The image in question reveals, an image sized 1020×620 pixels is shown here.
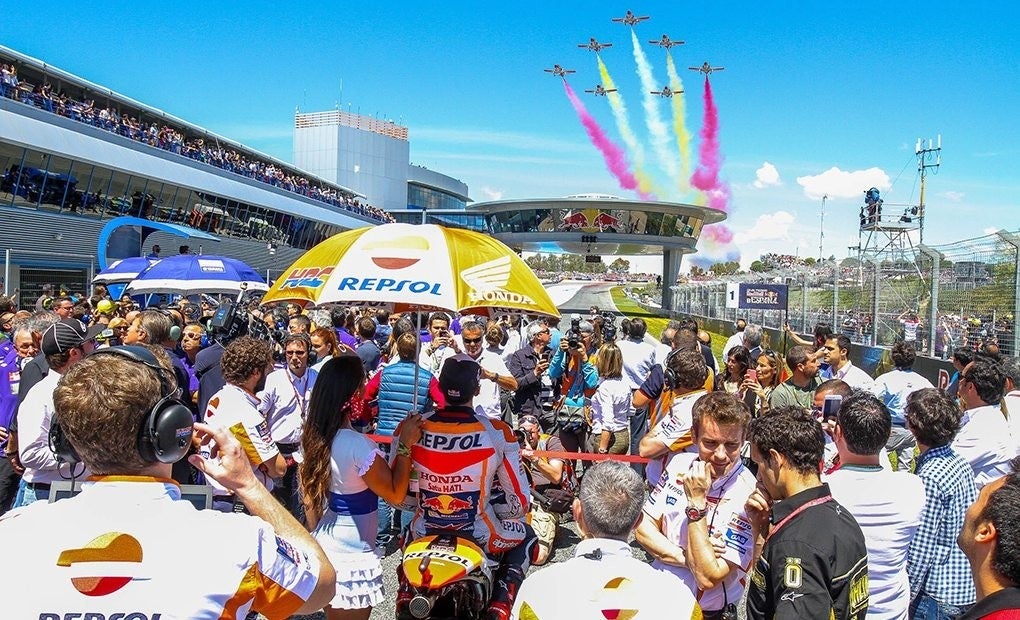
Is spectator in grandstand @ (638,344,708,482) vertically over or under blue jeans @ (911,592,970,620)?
over

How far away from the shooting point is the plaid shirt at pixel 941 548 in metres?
3.41

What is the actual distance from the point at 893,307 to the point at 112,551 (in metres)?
15.8

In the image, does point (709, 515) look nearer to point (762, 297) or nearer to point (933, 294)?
point (933, 294)

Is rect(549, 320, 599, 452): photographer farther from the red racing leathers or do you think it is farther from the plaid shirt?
the plaid shirt

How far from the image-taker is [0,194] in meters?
24.4

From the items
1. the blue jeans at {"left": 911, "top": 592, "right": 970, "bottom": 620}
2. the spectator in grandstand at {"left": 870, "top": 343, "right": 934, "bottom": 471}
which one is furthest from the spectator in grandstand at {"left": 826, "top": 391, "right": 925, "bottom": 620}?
the spectator in grandstand at {"left": 870, "top": 343, "right": 934, "bottom": 471}

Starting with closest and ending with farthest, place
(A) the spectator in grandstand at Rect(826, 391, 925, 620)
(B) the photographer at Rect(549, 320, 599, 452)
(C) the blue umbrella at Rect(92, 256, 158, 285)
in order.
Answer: (A) the spectator in grandstand at Rect(826, 391, 925, 620), (B) the photographer at Rect(549, 320, 599, 452), (C) the blue umbrella at Rect(92, 256, 158, 285)

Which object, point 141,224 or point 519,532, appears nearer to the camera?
point 519,532

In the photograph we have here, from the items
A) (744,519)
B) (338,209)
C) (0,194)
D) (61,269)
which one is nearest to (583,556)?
(744,519)

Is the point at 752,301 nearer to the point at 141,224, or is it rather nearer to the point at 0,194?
the point at 141,224

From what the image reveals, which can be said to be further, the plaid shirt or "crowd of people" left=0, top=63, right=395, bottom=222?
"crowd of people" left=0, top=63, right=395, bottom=222

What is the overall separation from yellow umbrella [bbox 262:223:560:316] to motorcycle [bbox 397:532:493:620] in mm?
1226

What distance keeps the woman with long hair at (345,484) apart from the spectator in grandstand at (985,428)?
3557 millimetres

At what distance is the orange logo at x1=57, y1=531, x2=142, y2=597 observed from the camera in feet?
5.16
